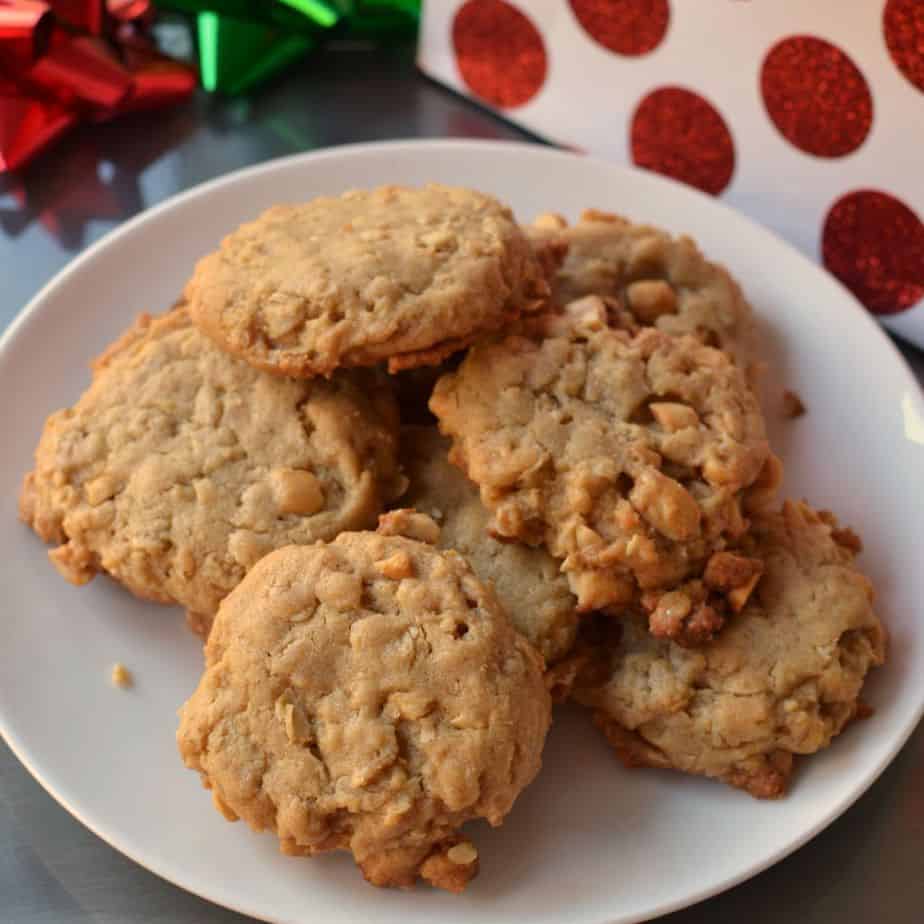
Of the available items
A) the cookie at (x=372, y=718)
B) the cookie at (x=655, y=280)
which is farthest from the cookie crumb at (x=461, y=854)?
the cookie at (x=655, y=280)

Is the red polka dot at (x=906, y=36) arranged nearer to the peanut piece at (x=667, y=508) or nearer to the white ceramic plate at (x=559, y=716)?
the white ceramic plate at (x=559, y=716)

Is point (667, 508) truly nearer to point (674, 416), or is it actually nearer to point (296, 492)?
point (674, 416)

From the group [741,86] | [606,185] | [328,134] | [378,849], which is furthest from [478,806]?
[328,134]

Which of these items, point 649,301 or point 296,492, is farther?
point 649,301

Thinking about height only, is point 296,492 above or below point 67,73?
below

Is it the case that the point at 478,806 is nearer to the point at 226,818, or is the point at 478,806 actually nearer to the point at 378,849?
the point at 378,849

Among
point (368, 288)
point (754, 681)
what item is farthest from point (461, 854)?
point (368, 288)
